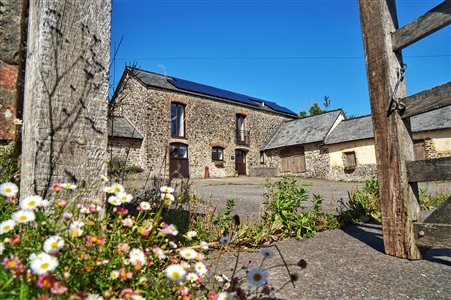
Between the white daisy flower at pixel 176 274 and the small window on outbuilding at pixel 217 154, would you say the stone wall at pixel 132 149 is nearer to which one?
the small window on outbuilding at pixel 217 154

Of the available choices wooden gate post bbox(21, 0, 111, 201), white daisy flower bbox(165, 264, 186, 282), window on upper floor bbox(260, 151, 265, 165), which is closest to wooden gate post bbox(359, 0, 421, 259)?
white daisy flower bbox(165, 264, 186, 282)

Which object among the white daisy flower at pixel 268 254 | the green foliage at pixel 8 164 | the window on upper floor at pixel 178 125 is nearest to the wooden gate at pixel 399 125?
the white daisy flower at pixel 268 254

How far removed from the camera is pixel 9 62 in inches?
104

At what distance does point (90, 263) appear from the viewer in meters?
1.00

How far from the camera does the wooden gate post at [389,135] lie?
2.04m

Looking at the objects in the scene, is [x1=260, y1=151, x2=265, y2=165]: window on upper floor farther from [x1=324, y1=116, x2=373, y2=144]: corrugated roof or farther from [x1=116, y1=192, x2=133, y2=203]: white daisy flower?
[x1=116, y1=192, x2=133, y2=203]: white daisy flower

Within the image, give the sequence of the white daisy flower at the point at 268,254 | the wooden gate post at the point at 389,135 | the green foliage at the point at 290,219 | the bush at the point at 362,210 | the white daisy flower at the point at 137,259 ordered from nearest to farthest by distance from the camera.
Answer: the white daisy flower at the point at 137,259
the white daisy flower at the point at 268,254
the wooden gate post at the point at 389,135
the green foliage at the point at 290,219
the bush at the point at 362,210

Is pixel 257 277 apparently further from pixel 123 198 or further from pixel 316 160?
pixel 316 160

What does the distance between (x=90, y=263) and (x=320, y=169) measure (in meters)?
20.1

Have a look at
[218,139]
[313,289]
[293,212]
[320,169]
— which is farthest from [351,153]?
[313,289]

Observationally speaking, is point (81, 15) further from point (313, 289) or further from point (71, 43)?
point (313, 289)

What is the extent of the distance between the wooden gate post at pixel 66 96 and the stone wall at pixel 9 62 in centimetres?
139

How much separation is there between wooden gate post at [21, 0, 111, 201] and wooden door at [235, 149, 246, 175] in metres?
21.0

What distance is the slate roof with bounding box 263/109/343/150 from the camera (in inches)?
808
